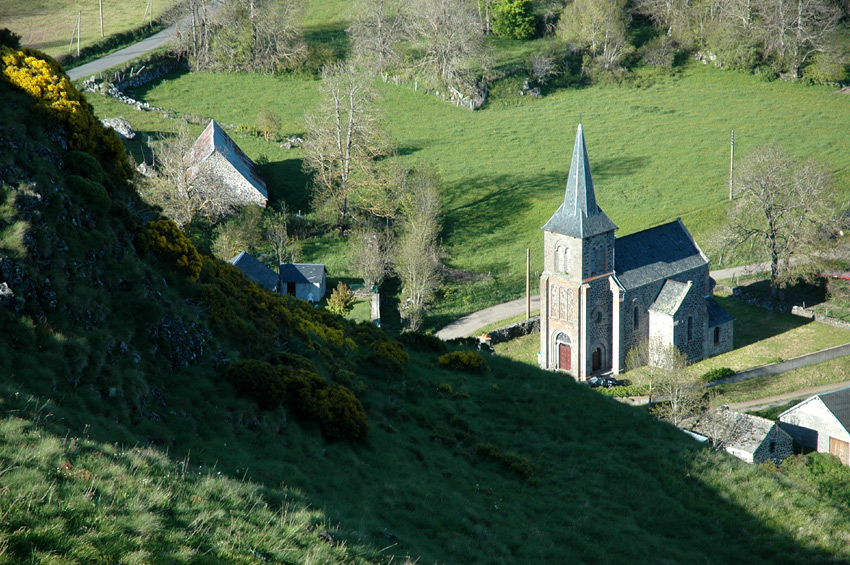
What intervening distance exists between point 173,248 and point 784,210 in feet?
173

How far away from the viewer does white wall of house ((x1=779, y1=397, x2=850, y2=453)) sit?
43125mm

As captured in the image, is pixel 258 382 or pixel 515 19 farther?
pixel 515 19

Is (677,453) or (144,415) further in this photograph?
(677,453)

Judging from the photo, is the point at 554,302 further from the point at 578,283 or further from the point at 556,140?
the point at 556,140

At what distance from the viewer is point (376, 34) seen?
98688mm

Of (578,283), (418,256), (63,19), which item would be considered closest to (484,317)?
(418,256)

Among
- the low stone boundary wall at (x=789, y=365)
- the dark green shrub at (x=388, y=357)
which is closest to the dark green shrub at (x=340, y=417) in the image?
the dark green shrub at (x=388, y=357)

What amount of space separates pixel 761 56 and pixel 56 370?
99880 mm

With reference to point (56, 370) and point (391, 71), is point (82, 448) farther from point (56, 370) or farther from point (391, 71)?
point (391, 71)

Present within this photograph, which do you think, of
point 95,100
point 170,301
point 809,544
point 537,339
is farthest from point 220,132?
point 809,544

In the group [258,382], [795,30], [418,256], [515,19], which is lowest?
[258,382]

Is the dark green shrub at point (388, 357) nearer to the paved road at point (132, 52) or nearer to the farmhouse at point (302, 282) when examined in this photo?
the farmhouse at point (302, 282)

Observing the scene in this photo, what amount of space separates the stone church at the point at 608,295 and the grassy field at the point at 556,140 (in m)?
10.7

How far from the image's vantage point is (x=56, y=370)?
1856 centimetres
